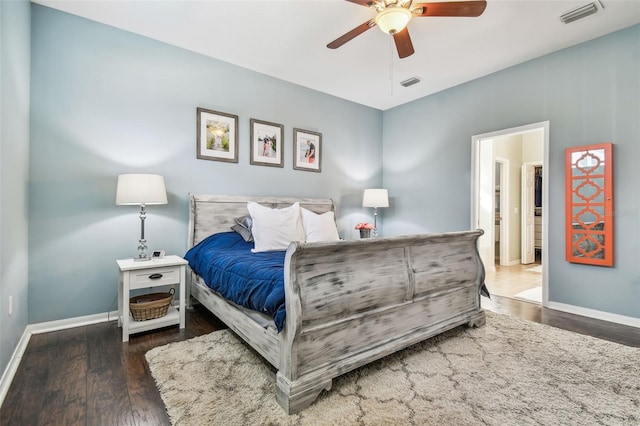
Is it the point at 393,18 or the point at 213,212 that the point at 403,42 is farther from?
the point at 213,212

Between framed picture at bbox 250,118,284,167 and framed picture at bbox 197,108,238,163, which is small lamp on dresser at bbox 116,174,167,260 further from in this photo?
framed picture at bbox 250,118,284,167

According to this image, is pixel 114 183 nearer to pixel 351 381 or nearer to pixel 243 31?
pixel 243 31

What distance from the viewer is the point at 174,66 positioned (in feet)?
10.7

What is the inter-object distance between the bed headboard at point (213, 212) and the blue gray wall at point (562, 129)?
258 cm

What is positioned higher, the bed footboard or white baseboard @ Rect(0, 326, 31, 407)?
the bed footboard

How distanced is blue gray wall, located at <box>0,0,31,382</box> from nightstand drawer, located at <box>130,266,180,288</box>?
0.72m

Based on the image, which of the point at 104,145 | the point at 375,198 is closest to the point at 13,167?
the point at 104,145

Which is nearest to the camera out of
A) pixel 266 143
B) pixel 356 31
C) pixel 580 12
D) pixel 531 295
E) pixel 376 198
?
pixel 356 31

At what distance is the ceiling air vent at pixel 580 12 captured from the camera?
2586 mm

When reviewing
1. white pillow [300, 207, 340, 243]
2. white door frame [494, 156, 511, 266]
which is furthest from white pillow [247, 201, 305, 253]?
white door frame [494, 156, 511, 266]

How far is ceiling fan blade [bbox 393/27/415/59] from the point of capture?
2369 millimetres

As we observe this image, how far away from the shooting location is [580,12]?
105 inches

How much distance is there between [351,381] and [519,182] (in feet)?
19.5

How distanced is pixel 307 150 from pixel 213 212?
165cm
